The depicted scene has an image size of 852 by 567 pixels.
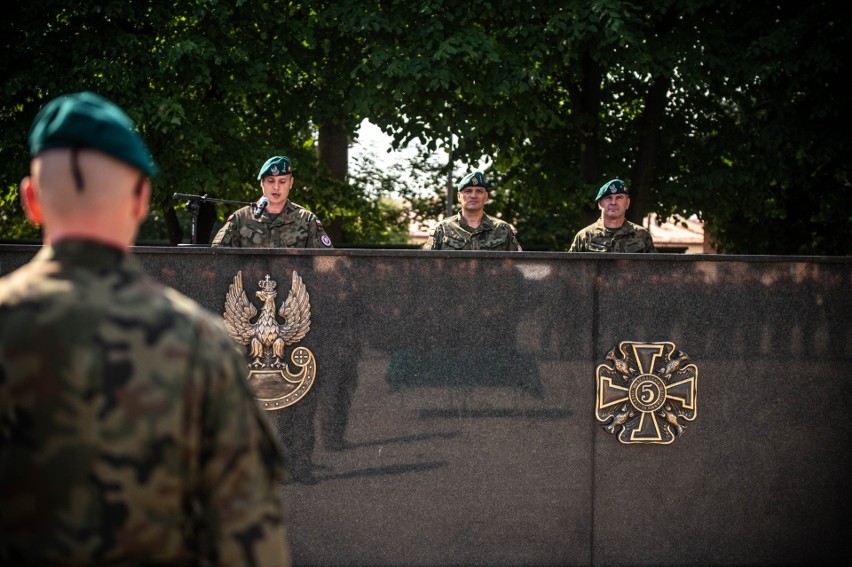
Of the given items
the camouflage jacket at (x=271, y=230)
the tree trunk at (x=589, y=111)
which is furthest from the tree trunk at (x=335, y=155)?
the camouflage jacket at (x=271, y=230)

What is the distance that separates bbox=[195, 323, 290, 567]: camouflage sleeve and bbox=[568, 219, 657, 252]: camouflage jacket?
613 cm

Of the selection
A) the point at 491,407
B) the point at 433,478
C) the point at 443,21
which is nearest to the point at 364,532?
the point at 433,478

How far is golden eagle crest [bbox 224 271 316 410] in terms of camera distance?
15.5 ft

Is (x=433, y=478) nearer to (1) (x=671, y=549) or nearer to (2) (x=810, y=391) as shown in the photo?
(1) (x=671, y=549)

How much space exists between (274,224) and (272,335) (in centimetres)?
259

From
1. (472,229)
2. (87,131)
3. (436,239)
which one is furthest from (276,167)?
(87,131)

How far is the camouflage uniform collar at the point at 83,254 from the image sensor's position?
179 centimetres

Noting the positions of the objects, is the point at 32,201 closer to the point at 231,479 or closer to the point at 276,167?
the point at 231,479

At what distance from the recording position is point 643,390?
15.9ft

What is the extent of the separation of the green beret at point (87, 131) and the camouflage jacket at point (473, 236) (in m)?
5.82

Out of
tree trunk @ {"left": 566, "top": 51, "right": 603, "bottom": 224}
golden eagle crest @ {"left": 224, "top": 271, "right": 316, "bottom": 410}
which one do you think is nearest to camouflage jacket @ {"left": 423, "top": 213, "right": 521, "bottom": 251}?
golden eagle crest @ {"left": 224, "top": 271, "right": 316, "bottom": 410}

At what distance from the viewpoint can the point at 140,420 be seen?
5.74ft

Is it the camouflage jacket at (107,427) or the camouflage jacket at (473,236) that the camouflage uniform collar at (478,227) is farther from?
the camouflage jacket at (107,427)

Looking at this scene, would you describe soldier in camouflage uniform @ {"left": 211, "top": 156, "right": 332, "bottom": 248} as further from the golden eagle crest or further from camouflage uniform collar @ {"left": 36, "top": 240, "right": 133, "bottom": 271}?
camouflage uniform collar @ {"left": 36, "top": 240, "right": 133, "bottom": 271}
